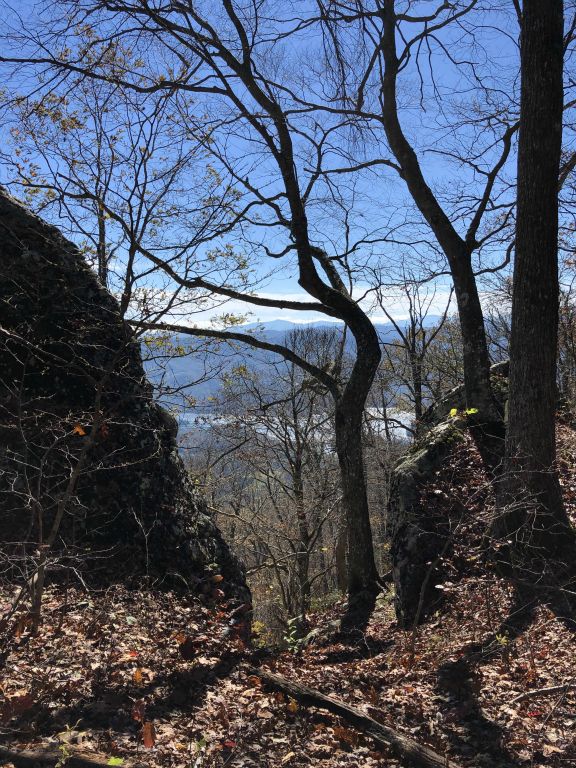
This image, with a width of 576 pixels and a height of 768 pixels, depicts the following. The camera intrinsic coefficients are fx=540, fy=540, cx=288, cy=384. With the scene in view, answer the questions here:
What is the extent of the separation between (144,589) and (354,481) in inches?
144

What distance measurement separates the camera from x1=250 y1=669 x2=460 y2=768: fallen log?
3.20 meters

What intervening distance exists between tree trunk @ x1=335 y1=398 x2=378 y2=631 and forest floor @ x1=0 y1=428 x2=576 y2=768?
2.46 meters

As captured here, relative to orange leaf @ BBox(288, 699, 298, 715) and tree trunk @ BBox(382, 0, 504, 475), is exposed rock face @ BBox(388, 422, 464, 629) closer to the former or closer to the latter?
tree trunk @ BBox(382, 0, 504, 475)

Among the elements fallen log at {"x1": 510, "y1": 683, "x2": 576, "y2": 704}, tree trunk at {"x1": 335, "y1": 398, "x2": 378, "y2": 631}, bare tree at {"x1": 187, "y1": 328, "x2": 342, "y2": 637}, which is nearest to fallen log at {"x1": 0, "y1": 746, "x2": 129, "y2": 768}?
fallen log at {"x1": 510, "y1": 683, "x2": 576, "y2": 704}

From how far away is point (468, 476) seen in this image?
707cm

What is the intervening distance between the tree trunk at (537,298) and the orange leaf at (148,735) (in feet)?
11.7

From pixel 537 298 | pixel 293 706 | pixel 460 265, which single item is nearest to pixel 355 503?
pixel 460 265

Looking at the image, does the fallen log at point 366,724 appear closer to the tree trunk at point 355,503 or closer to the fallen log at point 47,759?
the fallen log at point 47,759

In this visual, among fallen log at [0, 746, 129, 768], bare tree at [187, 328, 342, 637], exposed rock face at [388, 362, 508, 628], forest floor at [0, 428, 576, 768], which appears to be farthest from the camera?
bare tree at [187, 328, 342, 637]

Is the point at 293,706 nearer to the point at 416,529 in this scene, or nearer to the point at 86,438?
the point at 416,529

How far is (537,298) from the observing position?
17.7 ft

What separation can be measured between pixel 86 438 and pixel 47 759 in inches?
134

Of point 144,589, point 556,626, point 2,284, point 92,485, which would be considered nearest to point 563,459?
point 556,626

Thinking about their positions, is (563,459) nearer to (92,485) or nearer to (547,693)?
(547,693)
